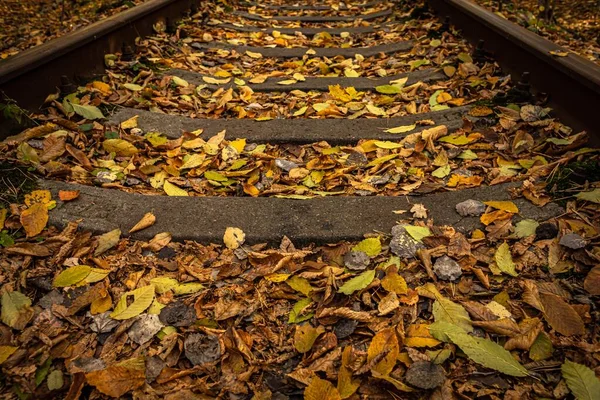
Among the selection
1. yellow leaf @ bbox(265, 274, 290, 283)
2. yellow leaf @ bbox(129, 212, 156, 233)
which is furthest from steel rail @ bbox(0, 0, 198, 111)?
yellow leaf @ bbox(265, 274, 290, 283)

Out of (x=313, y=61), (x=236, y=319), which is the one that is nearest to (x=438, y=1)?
(x=313, y=61)

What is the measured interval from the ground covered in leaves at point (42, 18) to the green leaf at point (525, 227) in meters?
5.52

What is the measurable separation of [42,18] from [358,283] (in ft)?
25.6

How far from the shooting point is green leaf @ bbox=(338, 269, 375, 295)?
1.62 m

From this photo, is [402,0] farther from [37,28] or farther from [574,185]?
[37,28]

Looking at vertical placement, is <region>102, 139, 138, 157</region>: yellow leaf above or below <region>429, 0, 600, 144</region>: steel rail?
below

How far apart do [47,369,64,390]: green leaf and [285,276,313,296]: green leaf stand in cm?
83

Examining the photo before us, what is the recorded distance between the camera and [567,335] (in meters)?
A: 1.41

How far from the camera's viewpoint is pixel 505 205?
1.93m

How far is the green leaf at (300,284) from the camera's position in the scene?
5.47ft

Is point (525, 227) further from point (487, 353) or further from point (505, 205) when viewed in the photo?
point (487, 353)

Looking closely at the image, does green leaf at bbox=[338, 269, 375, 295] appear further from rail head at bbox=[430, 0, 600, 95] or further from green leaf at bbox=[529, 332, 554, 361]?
rail head at bbox=[430, 0, 600, 95]

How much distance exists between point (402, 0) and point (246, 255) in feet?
17.1

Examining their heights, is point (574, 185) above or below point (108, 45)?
below
